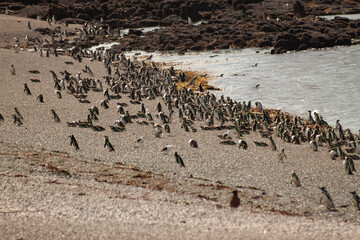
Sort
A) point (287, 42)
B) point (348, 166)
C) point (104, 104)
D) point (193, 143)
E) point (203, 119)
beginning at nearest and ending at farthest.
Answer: point (348, 166), point (193, 143), point (203, 119), point (104, 104), point (287, 42)

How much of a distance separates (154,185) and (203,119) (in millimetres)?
8131

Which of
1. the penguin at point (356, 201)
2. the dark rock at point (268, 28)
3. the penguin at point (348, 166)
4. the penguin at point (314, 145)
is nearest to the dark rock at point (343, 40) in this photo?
the dark rock at point (268, 28)

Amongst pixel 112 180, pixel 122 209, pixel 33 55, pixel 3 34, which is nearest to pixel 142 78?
pixel 33 55

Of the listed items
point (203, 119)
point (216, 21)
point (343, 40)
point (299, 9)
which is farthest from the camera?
point (299, 9)

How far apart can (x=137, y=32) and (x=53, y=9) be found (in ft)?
43.2

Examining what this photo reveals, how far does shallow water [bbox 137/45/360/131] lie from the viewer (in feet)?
76.1

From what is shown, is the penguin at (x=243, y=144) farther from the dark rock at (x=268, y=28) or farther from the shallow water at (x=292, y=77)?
the dark rock at (x=268, y=28)

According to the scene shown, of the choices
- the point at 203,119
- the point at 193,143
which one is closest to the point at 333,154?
Result: the point at 193,143

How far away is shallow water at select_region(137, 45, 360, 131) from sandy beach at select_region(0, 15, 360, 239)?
23.7 feet

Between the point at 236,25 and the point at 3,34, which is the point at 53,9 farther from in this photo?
the point at 236,25

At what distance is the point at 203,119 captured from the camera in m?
19.2

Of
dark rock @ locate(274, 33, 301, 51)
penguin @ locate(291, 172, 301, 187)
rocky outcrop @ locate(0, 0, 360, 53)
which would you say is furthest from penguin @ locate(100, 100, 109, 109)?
dark rock @ locate(274, 33, 301, 51)

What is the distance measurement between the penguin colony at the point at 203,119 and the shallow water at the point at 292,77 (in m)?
2.62

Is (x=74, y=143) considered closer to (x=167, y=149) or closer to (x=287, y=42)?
(x=167, y=149)
